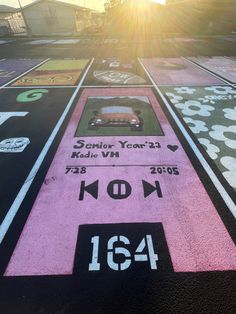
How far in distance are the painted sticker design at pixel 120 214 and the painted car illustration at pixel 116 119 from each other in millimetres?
1565

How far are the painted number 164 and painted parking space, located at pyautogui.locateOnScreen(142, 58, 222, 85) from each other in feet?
40.0

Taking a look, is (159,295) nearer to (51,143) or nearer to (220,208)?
(220,208)

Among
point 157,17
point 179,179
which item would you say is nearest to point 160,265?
point 179,179

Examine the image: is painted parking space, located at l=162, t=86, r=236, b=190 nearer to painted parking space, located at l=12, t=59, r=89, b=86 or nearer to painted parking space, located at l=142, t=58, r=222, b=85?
painted parking space, located at l=142, t=58, r=222, b=85

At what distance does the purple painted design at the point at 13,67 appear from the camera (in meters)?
16.4

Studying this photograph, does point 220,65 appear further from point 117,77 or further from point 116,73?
point 117,77

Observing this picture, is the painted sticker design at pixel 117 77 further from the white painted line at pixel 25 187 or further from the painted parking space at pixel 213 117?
the white painted line at pixel 25 187

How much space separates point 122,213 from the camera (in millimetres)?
5434

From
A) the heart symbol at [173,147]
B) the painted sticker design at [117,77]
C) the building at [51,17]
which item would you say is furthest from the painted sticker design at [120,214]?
the building at [51,17]

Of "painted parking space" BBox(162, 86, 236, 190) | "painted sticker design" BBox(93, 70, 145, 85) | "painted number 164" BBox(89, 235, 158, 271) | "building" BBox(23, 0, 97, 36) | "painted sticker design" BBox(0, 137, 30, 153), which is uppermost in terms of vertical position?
"painted number 164" BBox(89, 235, 158, 271)

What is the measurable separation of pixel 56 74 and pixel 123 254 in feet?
50.8

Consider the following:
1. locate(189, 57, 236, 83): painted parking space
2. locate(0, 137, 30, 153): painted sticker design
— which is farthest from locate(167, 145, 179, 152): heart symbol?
locate(189, 57, 236, 83): painted parking space

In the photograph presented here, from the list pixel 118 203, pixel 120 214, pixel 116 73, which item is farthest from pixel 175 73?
pixel 120 214

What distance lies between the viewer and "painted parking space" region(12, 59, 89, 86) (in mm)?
14969
